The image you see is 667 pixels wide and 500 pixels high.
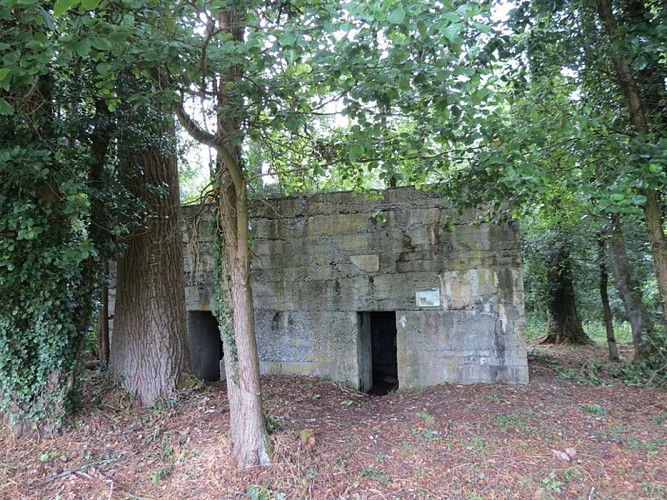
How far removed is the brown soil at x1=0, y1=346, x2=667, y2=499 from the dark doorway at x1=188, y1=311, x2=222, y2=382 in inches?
49.1

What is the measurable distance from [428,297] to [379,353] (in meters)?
3.56

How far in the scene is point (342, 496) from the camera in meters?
2.95

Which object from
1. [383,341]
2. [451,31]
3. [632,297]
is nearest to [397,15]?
[451,31]

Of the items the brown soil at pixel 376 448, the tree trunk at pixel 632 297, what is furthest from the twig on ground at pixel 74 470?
the tree trunk at pixel 632 297

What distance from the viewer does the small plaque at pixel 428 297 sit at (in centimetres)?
500

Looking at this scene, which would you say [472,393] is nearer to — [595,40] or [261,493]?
[261,493]

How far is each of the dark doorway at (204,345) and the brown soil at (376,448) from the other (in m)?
1.25

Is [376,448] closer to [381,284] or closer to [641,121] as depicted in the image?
[381,284]

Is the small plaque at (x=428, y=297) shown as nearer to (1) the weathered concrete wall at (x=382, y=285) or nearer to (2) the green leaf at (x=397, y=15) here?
(1) the weathered concrete wall at (x=382, y=285)

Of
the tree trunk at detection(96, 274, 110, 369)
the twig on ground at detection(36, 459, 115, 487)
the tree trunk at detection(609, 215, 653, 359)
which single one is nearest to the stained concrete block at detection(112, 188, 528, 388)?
the tree trunk at detection(96, 274, 110, 369)

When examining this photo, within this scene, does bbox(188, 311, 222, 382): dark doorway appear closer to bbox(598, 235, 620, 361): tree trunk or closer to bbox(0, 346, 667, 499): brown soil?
bbox(0, 346, 667, 499): brown soil

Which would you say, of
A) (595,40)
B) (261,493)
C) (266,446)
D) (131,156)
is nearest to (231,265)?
(266,446)

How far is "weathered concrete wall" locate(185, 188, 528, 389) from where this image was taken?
4836mm

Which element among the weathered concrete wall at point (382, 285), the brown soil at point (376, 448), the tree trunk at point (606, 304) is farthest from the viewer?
the tree trunk at point (606, 304)
